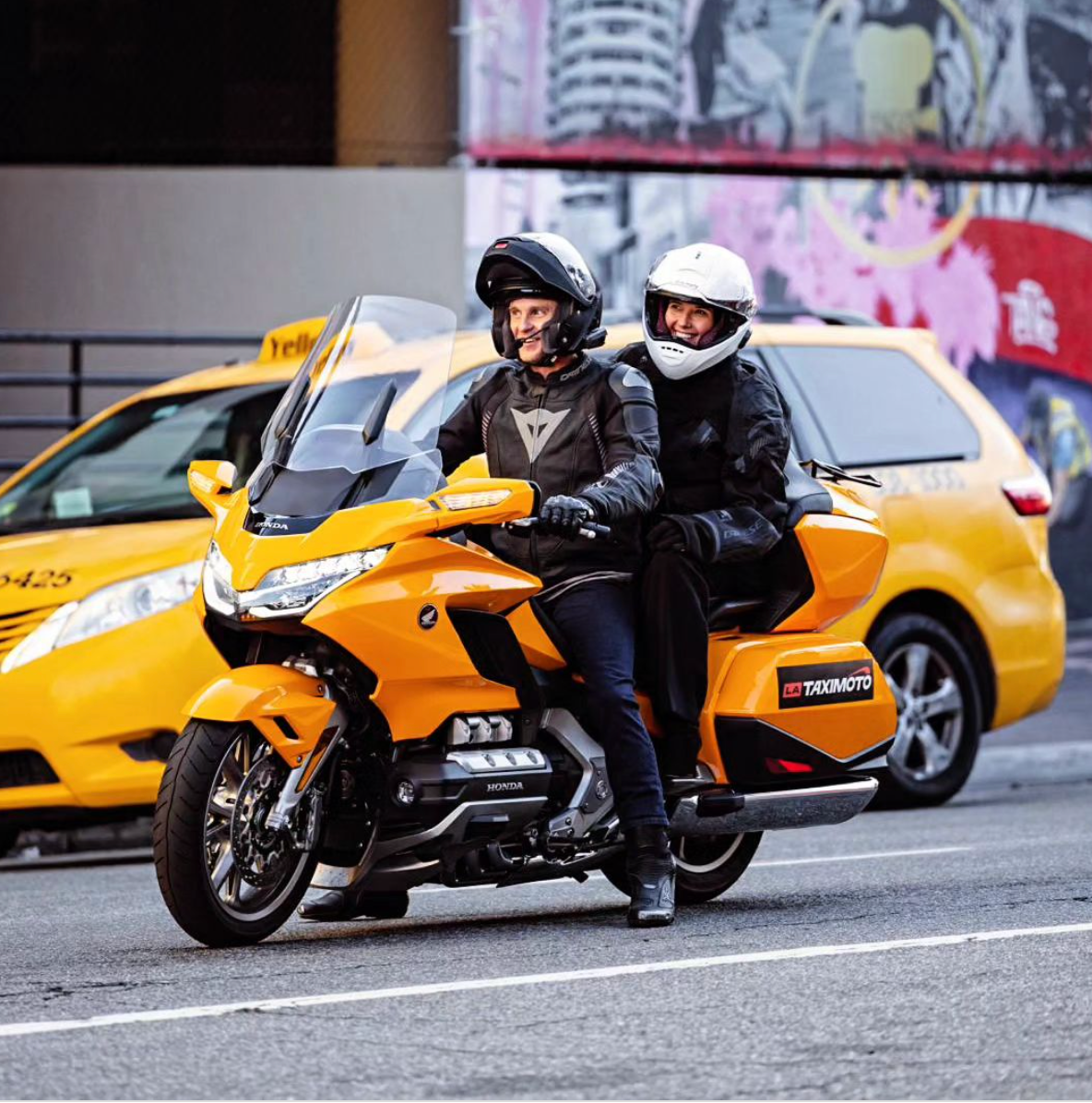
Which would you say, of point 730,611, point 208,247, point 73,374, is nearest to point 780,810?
point 730,611

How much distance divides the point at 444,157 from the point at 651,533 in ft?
33.2

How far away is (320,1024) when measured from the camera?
17.4 feet

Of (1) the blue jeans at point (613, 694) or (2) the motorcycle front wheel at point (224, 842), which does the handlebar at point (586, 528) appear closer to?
(1) the blue jeans at point (613, 694)

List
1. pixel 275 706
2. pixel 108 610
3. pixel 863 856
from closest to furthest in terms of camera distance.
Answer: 1. pixel 275 706
2. pixel 863 856
3. pixel 108 610

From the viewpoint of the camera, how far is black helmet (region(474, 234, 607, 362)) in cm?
695

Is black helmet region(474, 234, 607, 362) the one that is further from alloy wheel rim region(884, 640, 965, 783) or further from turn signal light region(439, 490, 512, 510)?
alloy wheel rim region(884, 640, 965, 783)

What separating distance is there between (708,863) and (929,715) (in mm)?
3645

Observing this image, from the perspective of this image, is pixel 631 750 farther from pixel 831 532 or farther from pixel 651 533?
pixel 831 532

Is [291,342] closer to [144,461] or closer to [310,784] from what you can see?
[144,461]

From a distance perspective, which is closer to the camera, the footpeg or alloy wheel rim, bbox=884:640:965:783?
the footpeg

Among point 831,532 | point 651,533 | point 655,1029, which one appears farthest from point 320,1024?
point 831,532

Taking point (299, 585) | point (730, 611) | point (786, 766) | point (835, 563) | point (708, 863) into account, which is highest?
point (299, 585)

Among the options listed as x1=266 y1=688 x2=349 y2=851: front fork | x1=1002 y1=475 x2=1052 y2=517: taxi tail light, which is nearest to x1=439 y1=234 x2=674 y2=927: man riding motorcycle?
x1=266 y1=688 x2=349 y2=851: front fork

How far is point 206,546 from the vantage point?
31.3 ft
